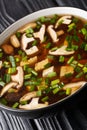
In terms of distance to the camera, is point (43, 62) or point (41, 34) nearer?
point (43, 62)

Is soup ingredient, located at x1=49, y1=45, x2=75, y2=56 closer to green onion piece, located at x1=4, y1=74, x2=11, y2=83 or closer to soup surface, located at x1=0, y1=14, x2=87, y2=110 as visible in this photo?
soup surface, located at x1=0, y1=14, x2=87, y2=110

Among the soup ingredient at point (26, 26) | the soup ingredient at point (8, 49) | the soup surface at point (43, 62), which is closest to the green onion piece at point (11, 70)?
the soup surface at point (43, 62)

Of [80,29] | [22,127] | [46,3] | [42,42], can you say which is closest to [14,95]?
[22,127]

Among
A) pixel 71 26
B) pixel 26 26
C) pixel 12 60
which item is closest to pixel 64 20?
pixel 71 26

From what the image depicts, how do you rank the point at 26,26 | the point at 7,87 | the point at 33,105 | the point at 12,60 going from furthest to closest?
the point at 26,26 → the point at 12,60 → the point at 7,87 → the point at 33,105

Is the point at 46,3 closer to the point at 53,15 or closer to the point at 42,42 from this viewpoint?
the point at 53,15

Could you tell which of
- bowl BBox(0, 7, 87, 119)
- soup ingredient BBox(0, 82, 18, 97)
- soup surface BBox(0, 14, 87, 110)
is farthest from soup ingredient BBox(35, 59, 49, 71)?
bowl BBox(0, 7, 87, 119)

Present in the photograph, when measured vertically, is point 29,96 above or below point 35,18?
below

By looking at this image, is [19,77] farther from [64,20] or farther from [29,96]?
[64,20]
